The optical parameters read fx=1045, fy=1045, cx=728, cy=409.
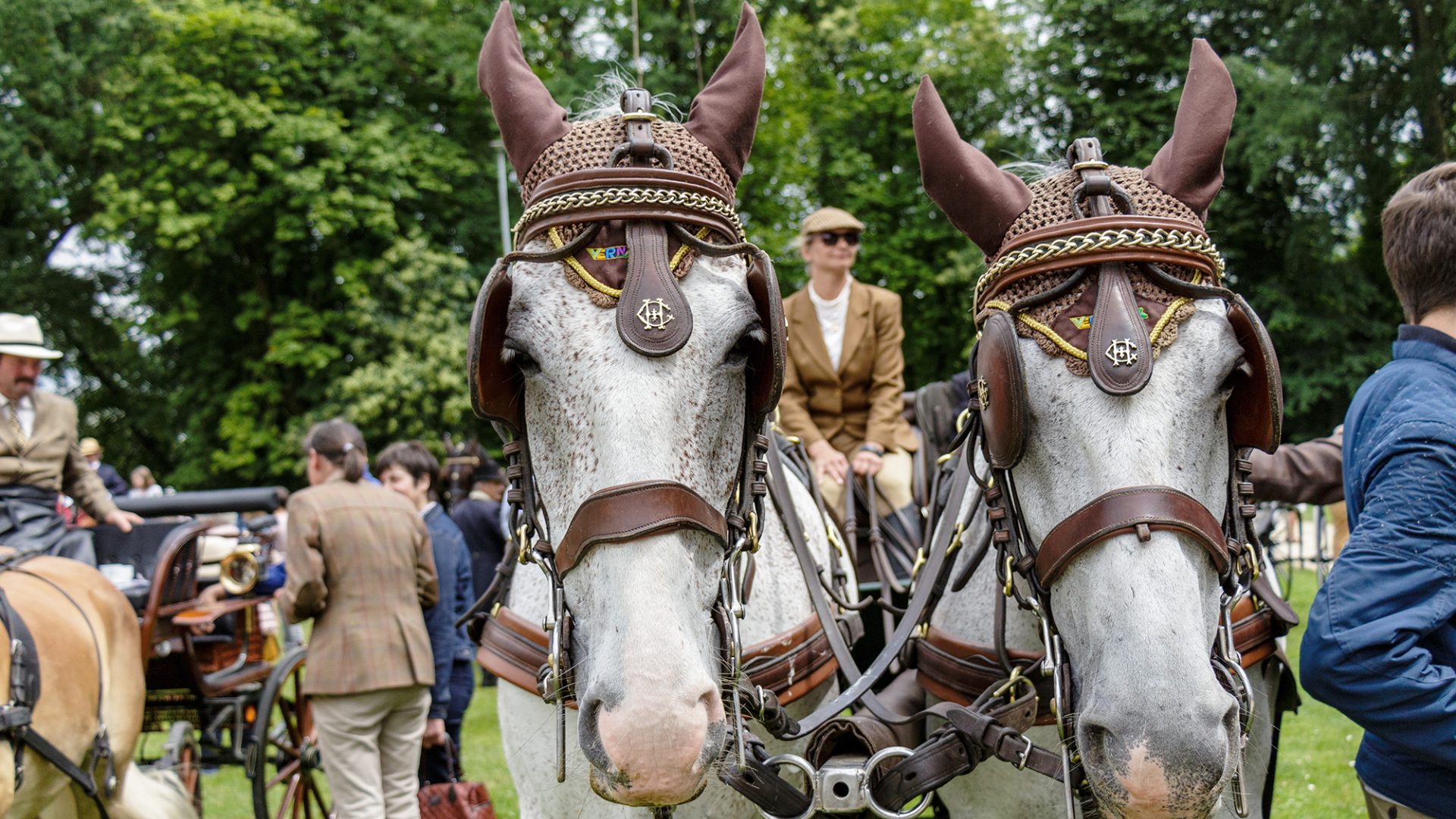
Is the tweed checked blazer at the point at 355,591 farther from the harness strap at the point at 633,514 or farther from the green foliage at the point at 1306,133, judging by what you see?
the green foliage at the point at 1306,133

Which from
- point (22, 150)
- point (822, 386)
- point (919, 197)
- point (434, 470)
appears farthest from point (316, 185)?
point (822, 386)

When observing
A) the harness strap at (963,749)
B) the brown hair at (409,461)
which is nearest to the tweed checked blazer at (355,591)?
the brown hair at (409,461)

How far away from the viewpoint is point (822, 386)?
4.24m

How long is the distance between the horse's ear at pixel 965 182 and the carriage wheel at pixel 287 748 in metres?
4.93

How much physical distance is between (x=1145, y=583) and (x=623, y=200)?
118cm

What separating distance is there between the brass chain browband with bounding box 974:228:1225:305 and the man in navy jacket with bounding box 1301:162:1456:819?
0.54 metres

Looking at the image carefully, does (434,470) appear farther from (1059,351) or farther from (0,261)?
(0,261)

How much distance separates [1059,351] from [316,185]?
62.1ft

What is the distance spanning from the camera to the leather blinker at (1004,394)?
202cm

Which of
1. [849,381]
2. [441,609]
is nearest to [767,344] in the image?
[849,381]

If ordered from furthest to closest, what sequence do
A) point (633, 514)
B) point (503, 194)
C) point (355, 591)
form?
point (503, 194)
point (355, 591)
point (633, 514)

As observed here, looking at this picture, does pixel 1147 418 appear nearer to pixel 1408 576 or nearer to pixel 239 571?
pixel 1408 576

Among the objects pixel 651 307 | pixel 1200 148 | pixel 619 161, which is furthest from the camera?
pixel 1200 148

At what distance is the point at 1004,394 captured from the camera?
2.03 meters
